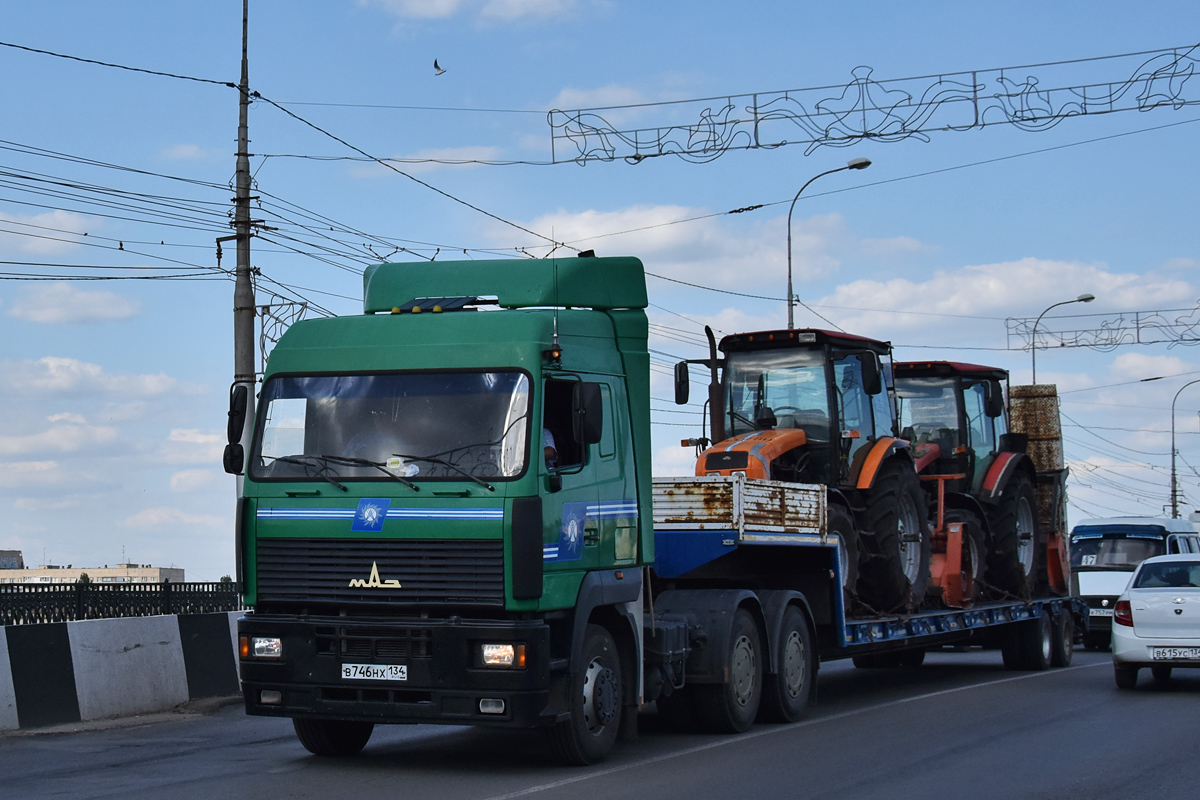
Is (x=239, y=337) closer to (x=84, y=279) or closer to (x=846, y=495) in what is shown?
(x=84, y=279)

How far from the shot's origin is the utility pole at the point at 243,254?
17297 mm

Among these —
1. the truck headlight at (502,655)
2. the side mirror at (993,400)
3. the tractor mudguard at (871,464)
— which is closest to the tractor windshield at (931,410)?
the side mirror at (993,400)

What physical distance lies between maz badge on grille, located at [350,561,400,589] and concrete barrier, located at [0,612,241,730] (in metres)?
4.26

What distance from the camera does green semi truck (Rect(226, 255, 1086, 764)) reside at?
909cm

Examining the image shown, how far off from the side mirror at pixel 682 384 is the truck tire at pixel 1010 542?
7.48 metres

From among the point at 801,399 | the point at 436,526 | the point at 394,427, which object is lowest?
the point at 436,526

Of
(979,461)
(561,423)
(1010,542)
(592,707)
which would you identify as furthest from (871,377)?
(592,707)

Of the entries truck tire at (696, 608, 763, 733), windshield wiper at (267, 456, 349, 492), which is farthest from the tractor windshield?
windshield wiper at (267, 456, 349, 492)

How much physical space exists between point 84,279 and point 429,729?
11518mm

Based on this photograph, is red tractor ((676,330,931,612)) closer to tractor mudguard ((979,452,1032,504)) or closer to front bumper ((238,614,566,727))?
tractor mudguard ((979,452,1032,504))

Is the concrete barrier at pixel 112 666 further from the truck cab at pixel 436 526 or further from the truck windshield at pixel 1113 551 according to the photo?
the truck windshield at pixel 1113 551

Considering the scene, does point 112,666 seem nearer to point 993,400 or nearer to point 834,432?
point 834,432

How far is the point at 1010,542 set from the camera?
1866cm

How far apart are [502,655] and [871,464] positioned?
21.7 feet
